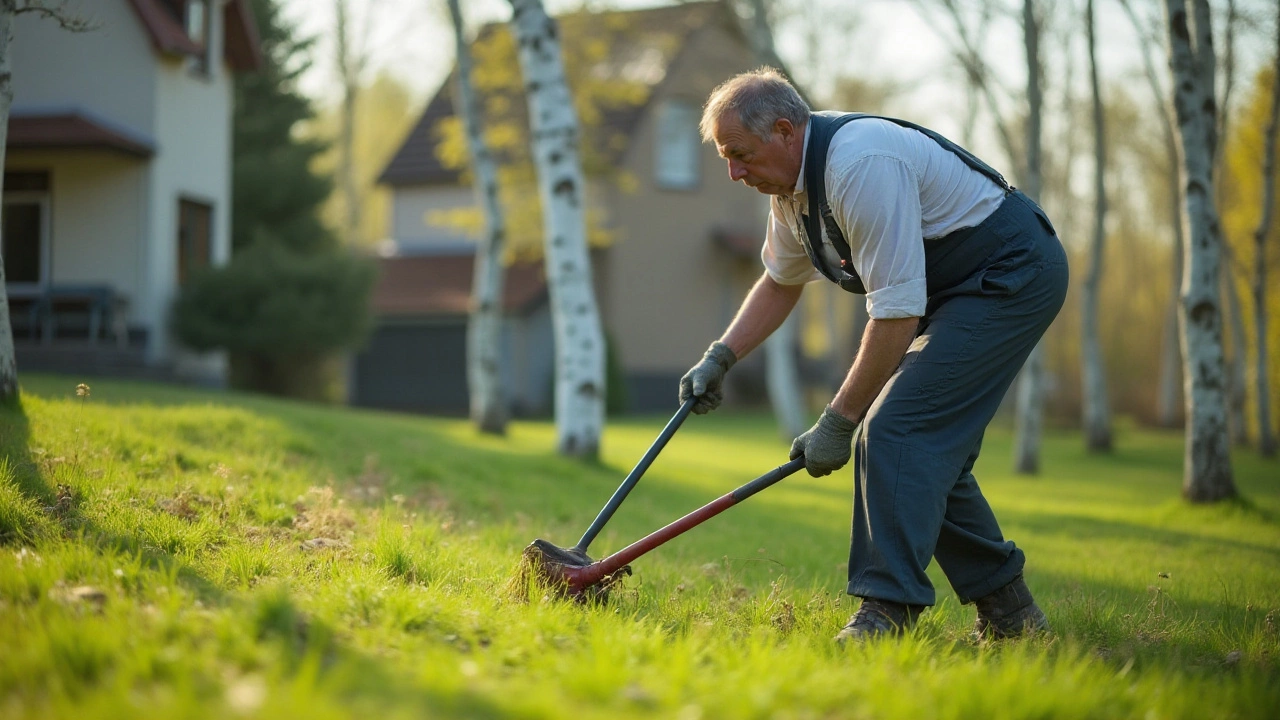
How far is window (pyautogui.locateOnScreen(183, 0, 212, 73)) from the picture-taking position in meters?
18.4

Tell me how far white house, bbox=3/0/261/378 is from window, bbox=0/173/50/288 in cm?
1

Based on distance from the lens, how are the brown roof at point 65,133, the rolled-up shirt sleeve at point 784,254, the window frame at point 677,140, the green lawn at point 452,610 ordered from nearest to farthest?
1. the green lawn at point 452,610
2. the rolled-up shirt sleeve at point 784,254
3. the brown roof at point 65,133
4. the window frame at point 677,140

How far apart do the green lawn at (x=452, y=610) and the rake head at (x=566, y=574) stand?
0.31 feet

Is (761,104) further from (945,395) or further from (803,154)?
(945,395)


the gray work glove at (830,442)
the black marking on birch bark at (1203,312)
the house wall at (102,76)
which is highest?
the house wall at (102,76)

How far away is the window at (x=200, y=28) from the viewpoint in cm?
1844

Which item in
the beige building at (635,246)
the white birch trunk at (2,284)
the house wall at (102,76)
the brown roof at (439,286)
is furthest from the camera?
the beige building at (635,246)

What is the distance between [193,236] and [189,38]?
124 inches

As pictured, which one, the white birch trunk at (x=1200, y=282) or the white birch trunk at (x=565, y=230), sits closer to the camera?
the white birch trunk at (x=1200, y=282)

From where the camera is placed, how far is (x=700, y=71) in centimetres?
3061

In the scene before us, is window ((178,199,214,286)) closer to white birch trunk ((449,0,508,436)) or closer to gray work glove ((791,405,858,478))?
white birch trunk ((449,0,508,436))

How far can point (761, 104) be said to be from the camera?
Result: 388cm

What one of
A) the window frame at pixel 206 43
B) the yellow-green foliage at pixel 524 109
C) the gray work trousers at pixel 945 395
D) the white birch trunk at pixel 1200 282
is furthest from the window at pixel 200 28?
the gray work trousers at pixel 945 395

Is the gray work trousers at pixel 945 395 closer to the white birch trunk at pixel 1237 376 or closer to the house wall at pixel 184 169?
the house wall at pixel 184 169
